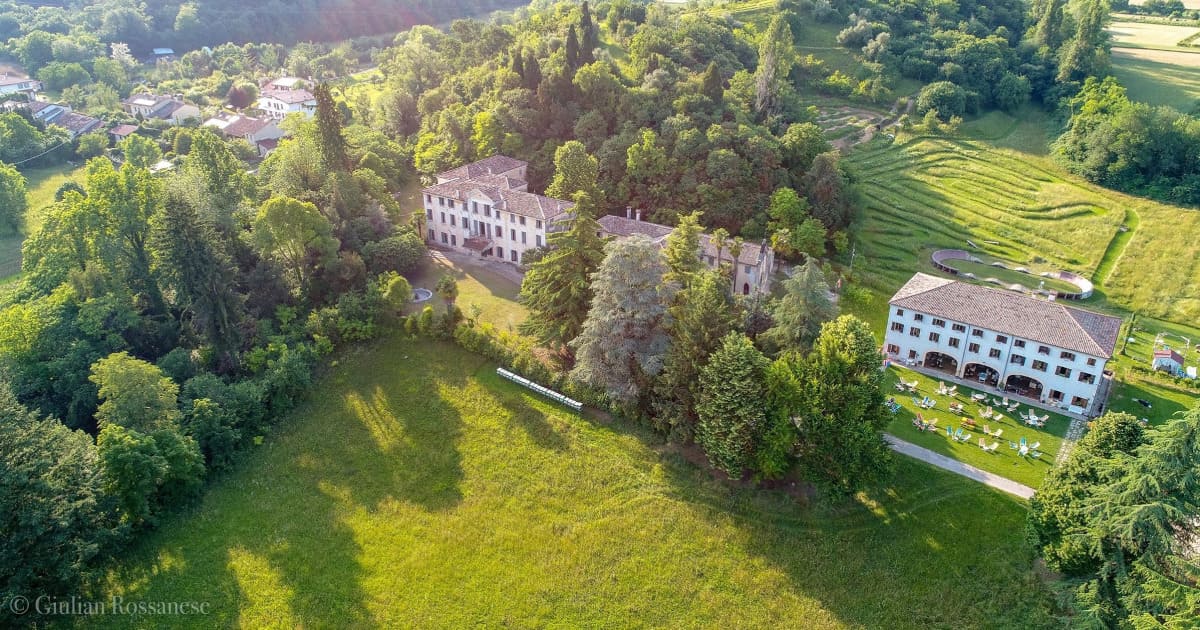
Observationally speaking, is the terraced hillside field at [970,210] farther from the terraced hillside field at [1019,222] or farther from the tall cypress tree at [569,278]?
the tall cypress tree at [569,278]

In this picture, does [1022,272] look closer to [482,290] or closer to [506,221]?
[506,221]

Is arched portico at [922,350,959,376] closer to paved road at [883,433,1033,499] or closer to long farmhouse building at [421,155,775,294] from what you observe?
paved road at [883,433,1033,499]

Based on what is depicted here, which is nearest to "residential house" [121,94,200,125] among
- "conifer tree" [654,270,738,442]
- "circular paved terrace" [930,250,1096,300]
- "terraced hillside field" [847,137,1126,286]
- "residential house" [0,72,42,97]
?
"residential house" [0,72,42,97]

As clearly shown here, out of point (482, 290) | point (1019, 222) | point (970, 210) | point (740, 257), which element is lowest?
point (482, 290)

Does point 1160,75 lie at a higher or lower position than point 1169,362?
higher

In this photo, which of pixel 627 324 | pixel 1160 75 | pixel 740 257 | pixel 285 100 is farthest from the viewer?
pixel 1160 75

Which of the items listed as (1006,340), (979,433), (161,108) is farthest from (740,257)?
(161,108)

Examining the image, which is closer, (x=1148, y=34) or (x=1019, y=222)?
(x=1019, y=222)
